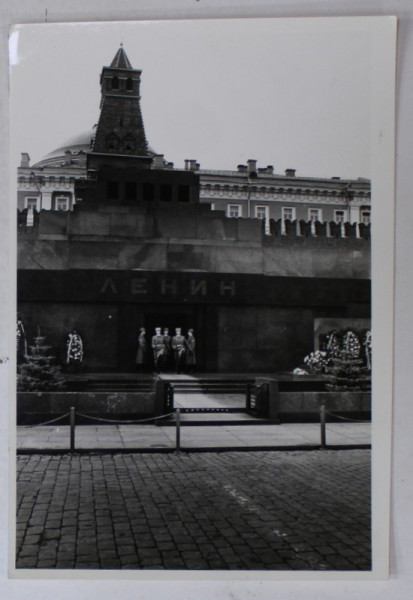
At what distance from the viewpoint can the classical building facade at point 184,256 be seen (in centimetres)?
862

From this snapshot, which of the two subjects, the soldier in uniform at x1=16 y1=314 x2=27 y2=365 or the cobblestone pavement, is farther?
the soldier in uniform at x1=16 y1=314 x2=27 y2=365

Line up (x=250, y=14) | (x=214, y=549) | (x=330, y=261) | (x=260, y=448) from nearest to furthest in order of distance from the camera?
1. (x=214, y=549)
2. (x=250, y=14)
3. (x=260, y=448)
4. (x=330, y=261)

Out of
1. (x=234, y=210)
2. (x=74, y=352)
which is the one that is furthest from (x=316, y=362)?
(x=74, y=352)

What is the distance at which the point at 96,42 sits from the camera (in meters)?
5.92

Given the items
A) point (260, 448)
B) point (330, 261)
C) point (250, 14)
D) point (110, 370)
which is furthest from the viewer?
point (330, 261)

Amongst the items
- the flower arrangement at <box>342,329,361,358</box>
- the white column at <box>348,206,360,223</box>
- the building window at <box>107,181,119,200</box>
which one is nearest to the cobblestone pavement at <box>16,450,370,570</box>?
the flower arrangement at <box>342,329,361,358</box>

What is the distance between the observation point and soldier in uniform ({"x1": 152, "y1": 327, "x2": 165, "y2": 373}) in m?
12.1

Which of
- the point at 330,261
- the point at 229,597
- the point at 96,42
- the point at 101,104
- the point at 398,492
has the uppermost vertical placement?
the point at 96,42

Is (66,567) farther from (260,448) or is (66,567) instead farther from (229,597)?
(260,448)

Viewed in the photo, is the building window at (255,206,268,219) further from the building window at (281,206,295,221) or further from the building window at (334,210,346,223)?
the building window at (334,210,346,223)

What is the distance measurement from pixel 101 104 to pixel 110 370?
247 inches

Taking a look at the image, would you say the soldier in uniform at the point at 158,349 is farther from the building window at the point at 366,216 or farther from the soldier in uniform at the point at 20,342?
the building window at the point at 366,216

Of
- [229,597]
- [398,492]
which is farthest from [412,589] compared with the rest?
[229,597]

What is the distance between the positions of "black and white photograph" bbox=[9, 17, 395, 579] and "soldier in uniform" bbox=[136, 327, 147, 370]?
6.09ft
